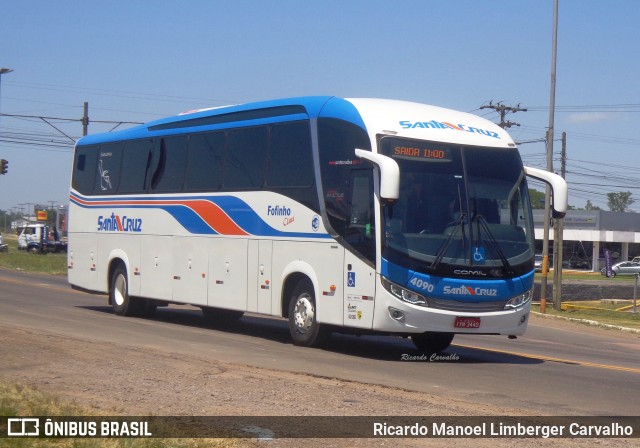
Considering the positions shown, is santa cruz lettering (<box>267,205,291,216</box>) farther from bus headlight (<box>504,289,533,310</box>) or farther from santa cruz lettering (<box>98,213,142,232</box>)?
santa cruz lettering (<box>98,213,142,232</box>)

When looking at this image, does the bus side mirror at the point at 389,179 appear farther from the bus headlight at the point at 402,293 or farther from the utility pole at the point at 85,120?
the utility pole at the point at 85,120

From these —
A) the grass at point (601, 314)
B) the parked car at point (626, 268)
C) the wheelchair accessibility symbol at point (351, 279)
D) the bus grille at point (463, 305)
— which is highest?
the wheelchair accessibility symbol at point (351, 279)

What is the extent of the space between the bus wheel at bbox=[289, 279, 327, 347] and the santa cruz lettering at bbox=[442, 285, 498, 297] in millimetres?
2395

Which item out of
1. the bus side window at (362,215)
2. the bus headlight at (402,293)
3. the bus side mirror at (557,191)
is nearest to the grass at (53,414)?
the bus headlight at (402,293)

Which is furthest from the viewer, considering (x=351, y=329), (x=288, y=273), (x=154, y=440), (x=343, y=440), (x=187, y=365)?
(x=288, y=273)

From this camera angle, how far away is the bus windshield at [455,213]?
14.5 m

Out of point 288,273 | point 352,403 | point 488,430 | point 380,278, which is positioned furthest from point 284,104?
point 488,430

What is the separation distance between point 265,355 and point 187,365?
2384mm

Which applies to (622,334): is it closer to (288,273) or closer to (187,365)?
(288,273)

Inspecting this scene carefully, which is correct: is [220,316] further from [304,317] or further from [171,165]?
[304,317]

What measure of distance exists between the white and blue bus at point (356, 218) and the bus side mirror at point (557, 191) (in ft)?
0.07

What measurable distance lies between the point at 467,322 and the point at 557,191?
8.40 feet

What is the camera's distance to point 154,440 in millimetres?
7898

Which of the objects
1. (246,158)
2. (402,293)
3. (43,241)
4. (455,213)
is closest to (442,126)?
(455,213)
